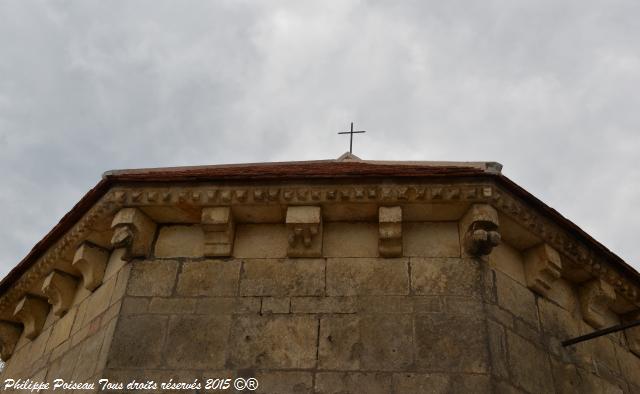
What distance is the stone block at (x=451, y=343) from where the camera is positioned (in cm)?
420

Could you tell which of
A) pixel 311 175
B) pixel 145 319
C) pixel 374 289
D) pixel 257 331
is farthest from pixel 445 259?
pixel 145 319

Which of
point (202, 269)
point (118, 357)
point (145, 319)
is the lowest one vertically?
point (118, 357)

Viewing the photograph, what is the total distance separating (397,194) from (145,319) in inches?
83.6

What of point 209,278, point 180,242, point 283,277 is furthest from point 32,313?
point 283,277

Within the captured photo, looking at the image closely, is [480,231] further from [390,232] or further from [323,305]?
[323,305]

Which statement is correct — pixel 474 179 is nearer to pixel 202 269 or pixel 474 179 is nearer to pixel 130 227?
pixel 202 269

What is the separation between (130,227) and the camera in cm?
496

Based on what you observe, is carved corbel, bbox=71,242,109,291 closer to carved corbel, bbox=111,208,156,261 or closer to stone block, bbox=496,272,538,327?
carved corbel, bbox=111,208,156,261

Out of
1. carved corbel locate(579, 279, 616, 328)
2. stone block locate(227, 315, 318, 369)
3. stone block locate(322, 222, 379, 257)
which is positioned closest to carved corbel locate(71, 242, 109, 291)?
stone block locate(227, 315, 318, 369)

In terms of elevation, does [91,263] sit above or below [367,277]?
above

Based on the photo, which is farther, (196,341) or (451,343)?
(196,341)

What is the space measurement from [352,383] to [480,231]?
1457 millimetres

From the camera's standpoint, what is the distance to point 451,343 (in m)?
4.30

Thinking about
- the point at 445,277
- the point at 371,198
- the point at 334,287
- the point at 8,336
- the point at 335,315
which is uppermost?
the point at 371,198
